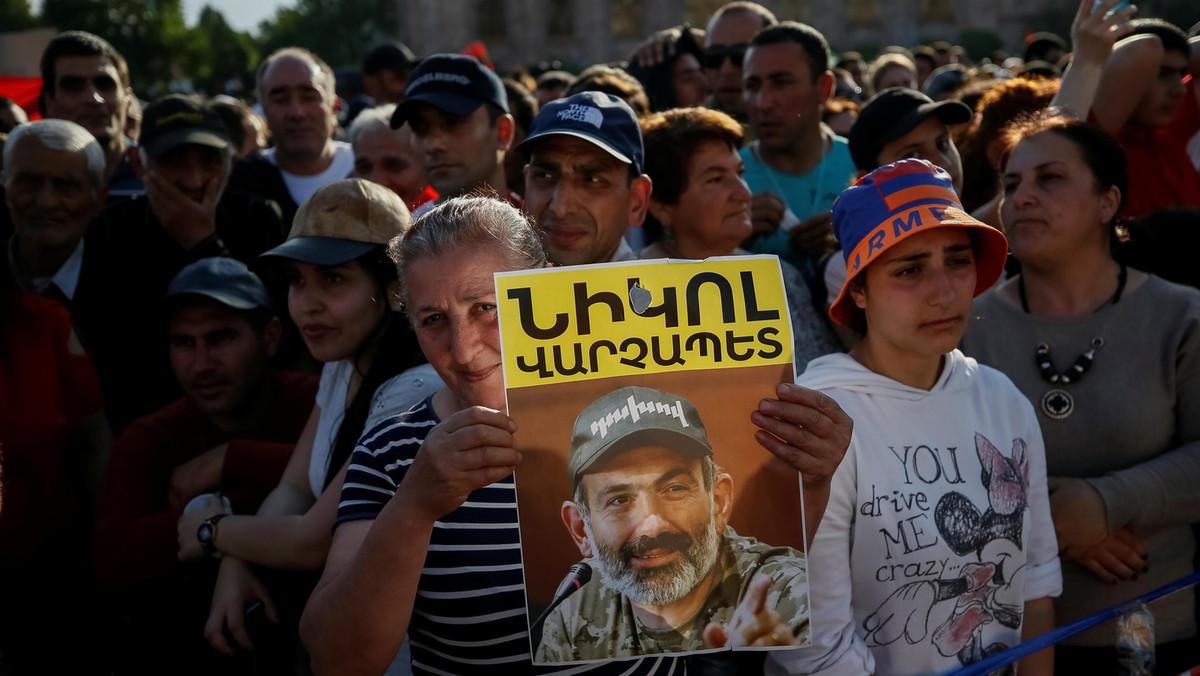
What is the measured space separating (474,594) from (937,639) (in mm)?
1137

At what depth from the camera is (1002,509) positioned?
2.76m

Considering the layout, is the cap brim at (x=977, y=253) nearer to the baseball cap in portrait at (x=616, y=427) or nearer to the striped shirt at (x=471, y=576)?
the baseball cap in portrait at (x=616, y=427)

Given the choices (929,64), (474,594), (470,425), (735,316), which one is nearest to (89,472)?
(474,594)

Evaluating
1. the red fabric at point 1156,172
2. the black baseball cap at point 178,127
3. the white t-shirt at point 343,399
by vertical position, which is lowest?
the white t-shirt at point 343,399

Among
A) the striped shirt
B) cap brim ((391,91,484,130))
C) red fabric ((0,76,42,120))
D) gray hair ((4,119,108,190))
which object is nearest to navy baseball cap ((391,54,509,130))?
cap brim ((391,91,484,130))

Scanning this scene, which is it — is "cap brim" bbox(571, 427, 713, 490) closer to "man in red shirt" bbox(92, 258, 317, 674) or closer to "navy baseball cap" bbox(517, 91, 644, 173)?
"navy baseball cap" bbox(517, 91, 644, 173)

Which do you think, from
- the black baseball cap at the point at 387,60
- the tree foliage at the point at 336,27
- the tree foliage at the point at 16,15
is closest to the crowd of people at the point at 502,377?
the black baseball cap at the point at 387,60

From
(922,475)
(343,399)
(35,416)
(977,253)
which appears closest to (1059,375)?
(977,253)

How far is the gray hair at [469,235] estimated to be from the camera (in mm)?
2256

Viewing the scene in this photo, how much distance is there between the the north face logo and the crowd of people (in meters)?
0.01

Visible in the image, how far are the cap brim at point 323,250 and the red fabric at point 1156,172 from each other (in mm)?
3066

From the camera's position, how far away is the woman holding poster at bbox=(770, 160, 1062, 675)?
2693 mm

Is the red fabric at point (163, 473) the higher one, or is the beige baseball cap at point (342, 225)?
the beige baseball cap at point (342, 225)

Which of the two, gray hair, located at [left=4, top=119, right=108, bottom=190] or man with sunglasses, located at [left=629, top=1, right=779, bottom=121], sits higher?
man with sunglasses, located at [left=629, top=1, right=779, bottom=121]
